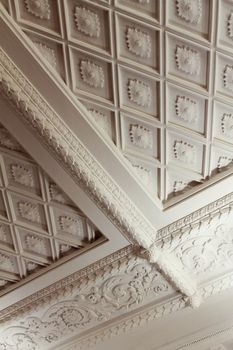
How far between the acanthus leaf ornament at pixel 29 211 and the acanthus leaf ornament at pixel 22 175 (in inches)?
7.2

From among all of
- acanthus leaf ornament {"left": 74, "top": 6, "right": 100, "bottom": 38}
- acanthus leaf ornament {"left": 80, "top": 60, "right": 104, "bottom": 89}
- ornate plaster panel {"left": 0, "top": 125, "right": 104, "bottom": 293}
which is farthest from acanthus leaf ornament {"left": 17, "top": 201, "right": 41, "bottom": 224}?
acanthus leaf ornament {"left": 74, "top": 6, "right": 100, "bottom": 38}

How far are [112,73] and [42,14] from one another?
0.46m

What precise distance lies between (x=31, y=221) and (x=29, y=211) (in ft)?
0.32

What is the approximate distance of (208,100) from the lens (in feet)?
8.71

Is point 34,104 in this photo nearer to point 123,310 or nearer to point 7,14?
point 7,14

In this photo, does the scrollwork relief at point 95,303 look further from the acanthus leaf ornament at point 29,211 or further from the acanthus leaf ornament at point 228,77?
the acanthus leaf ornament at point 228,77

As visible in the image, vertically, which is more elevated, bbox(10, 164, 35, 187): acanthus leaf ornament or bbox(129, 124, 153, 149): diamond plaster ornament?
bbox(10, 164, 35, 187): acanthus leaf ornament

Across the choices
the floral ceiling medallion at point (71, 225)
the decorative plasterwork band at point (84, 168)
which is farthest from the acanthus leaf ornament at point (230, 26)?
the floral ceiling medallion at point (71, 225)

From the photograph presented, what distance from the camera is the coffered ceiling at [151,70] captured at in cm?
237

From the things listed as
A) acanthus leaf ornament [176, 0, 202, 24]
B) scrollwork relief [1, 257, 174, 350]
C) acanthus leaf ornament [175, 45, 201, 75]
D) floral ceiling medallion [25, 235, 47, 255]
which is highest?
floral ceiling medallion [25, 235, 47, 255]

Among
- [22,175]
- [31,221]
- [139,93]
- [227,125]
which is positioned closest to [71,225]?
[31,221]

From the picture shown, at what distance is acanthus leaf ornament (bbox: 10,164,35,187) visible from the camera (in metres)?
2.98

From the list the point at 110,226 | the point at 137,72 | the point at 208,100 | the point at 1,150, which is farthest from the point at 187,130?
the point at 1,150

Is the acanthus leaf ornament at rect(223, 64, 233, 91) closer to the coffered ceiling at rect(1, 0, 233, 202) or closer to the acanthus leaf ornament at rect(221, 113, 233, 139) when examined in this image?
the coffered ceiling at rect(1, 0, 233, 202)
